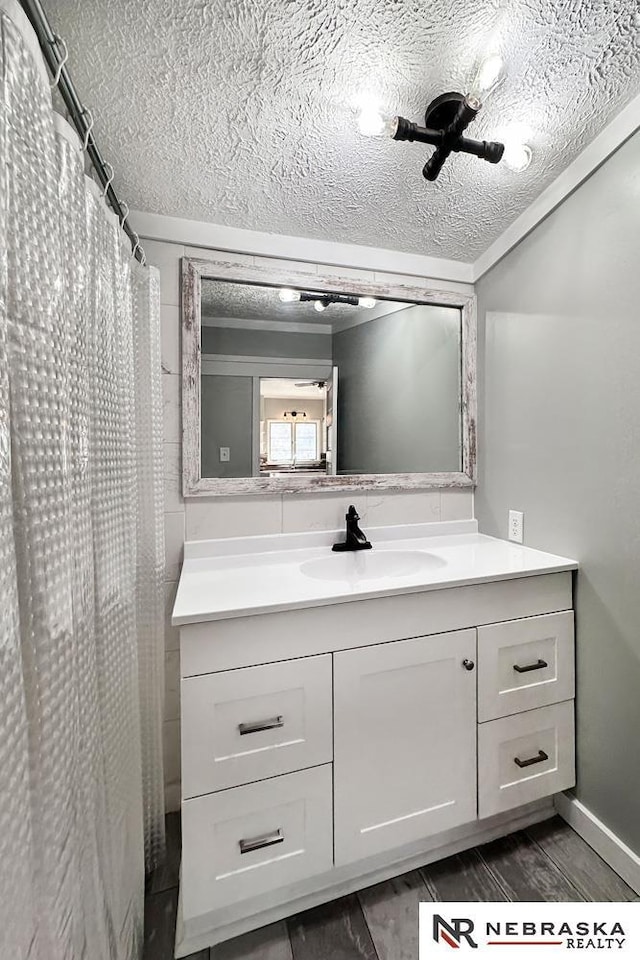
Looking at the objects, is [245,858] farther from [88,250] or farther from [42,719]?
[88,250]

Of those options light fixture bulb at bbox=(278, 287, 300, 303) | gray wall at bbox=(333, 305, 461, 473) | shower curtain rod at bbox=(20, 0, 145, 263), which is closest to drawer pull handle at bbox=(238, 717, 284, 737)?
gray wall at bbox=(333, 305, 461, 473)

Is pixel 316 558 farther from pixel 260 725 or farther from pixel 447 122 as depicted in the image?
pixel 447 122

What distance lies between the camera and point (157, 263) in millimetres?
1369

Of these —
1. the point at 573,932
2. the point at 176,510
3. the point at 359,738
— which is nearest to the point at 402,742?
the point at 359,738

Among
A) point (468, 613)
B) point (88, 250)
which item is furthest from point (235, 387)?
point (468, 613)

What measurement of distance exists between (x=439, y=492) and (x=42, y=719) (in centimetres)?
151

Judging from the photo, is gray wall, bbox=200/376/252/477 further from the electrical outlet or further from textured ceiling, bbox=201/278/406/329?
the electrical outlet

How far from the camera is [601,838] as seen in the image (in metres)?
1.24

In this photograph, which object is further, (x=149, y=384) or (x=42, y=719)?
(x=149, y=384)

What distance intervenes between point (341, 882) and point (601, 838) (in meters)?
0.78

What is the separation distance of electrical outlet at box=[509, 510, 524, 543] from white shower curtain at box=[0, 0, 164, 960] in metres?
1.31

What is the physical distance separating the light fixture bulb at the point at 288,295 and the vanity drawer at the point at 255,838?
1.45 metres

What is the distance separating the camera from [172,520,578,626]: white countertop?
103cm

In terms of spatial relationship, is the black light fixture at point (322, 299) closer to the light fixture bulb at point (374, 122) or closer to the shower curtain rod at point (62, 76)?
the light fixture bulb at point (374, 122)
